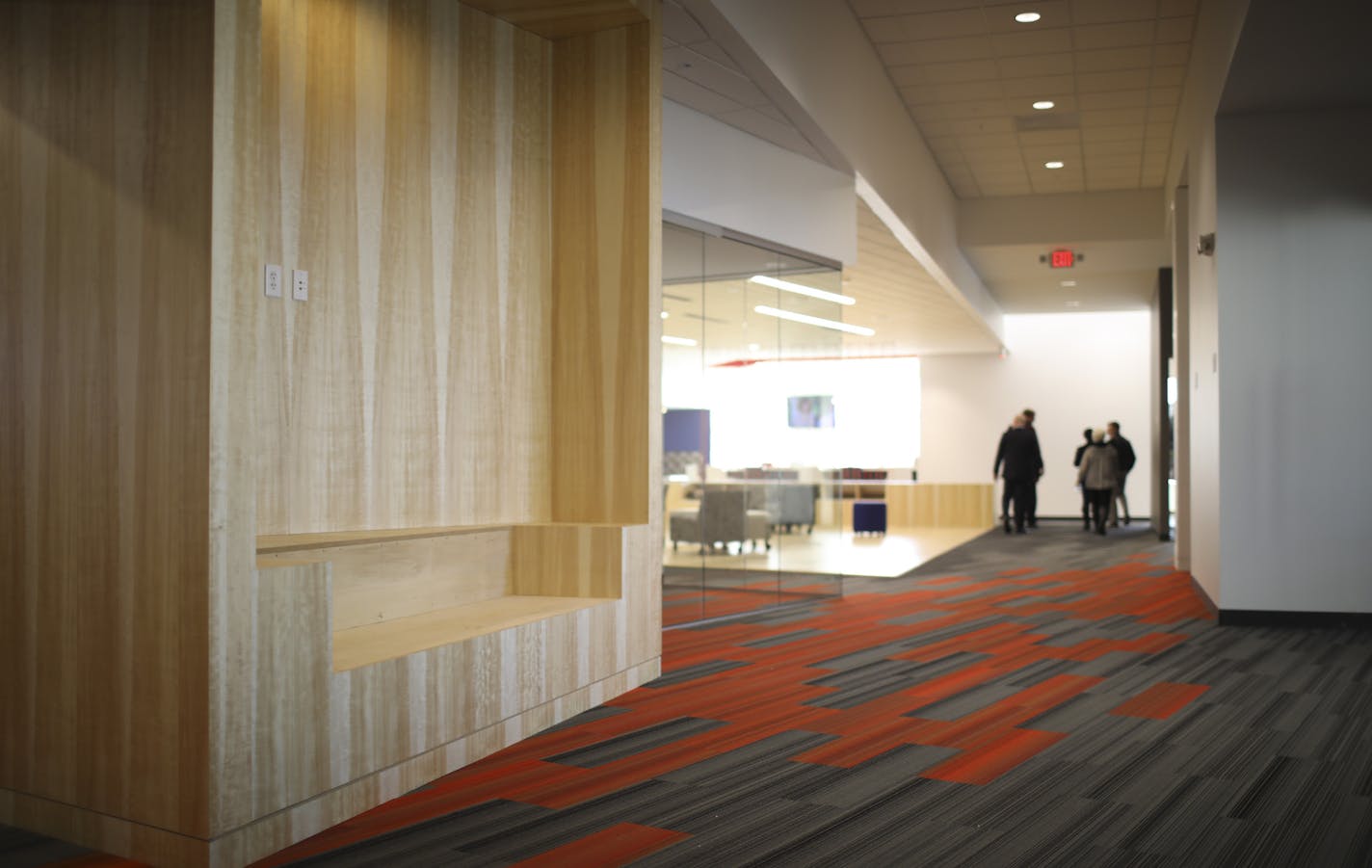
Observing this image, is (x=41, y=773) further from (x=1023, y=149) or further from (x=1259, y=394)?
(x=1023, y=149)

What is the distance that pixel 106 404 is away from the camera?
3.16m

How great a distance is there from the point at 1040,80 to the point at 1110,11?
4.78 feet

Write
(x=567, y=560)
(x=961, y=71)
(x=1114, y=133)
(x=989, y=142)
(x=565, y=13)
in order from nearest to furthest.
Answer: (x=567, y=560)
(x=565, y=13)
(x=961, y=71)
(x=1114, y=133)
(x=989, y=142)

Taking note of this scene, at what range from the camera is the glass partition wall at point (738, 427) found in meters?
7.01

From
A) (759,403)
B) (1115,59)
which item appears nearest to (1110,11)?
(1115,59)

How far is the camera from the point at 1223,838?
312 centimetres

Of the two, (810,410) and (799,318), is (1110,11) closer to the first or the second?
(799,318)

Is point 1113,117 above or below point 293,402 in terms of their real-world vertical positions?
above

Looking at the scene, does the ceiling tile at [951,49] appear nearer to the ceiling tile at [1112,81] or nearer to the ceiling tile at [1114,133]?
the ceiling tile at [1112,81]

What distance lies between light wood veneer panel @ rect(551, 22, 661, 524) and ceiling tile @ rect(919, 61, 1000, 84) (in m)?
4.40

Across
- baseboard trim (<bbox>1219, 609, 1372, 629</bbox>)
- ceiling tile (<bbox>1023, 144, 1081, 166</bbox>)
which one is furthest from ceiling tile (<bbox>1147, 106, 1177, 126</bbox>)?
baseboard trim (<bbox>1219, 609, 1372, 629</bbox>)

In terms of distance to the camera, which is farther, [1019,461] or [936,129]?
[1019,461]

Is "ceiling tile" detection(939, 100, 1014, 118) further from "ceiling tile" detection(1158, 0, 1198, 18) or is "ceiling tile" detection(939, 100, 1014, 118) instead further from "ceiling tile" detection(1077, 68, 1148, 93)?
"ceiling tile" detection(1158, 0, 1198, 18)

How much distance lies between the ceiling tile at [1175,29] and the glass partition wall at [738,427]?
114 inches
